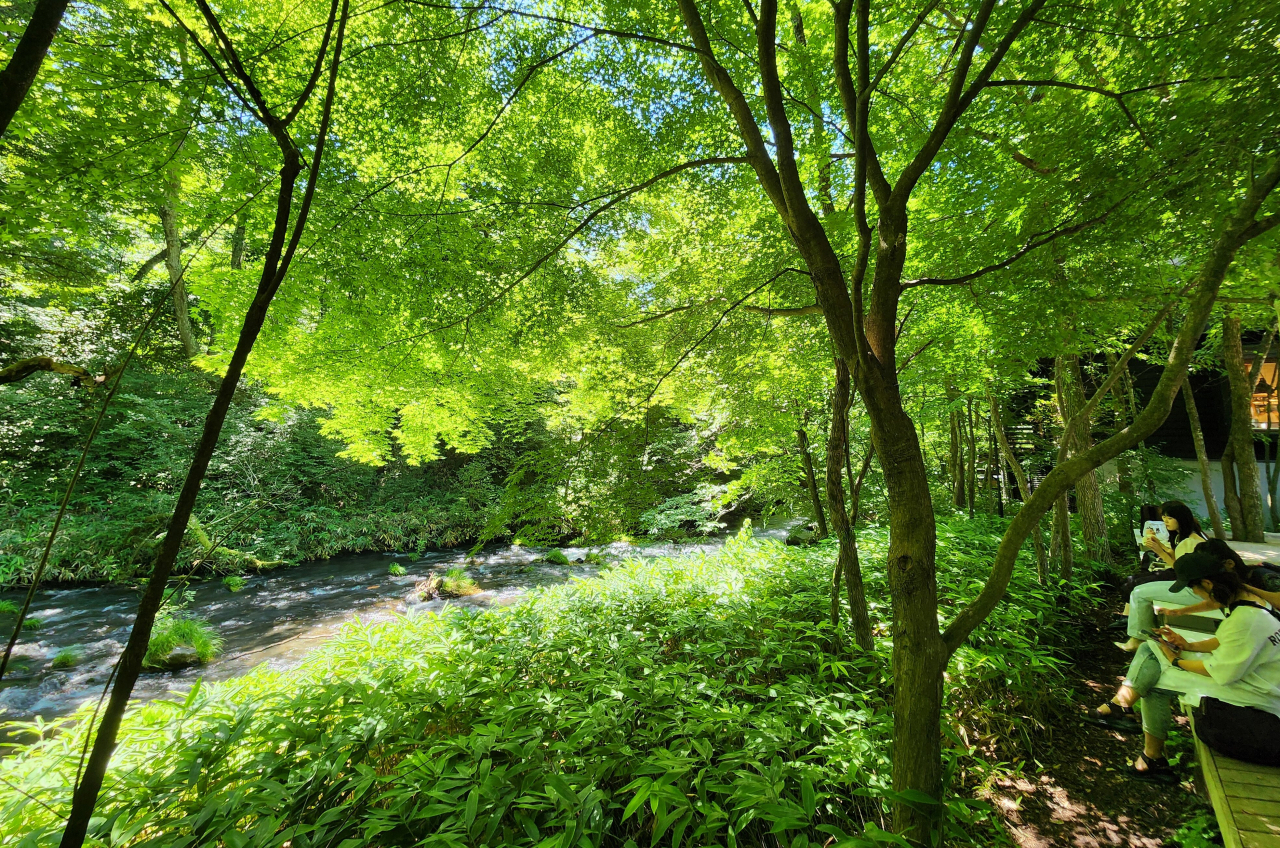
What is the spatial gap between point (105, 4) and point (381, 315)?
285cm

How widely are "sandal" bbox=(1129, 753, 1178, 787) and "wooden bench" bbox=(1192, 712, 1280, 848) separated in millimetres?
683

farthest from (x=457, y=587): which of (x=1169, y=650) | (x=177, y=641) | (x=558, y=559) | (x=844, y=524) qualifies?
(x=1169, y=650)

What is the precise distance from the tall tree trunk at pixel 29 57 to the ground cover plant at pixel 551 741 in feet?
5.38

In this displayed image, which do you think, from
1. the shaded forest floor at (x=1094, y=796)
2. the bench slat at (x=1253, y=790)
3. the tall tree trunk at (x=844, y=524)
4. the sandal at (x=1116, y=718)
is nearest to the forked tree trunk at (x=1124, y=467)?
the sandal at (x=1116, y=718)

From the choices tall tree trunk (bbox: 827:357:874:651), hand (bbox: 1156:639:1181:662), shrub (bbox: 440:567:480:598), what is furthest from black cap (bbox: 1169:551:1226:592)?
shrub (bbox: 440:567:480:598)

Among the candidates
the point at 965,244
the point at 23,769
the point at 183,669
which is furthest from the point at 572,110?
the point at 183,669

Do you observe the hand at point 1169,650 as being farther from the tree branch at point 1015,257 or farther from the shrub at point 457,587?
the shrub at point 457,587

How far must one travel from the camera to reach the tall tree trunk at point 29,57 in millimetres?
1012

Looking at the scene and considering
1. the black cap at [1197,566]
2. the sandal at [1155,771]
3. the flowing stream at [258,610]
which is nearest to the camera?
the black cap at [1197,566]

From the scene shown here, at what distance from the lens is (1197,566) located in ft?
9.80

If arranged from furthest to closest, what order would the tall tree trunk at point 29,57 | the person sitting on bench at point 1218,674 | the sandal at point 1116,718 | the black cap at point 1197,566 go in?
the sandal at point 1116,718 < the black cap at point 1197,566 < the person sitting on bench at point 1218,674 < the tall tree trunk at point 29,57

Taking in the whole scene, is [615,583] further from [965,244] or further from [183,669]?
[183,669]

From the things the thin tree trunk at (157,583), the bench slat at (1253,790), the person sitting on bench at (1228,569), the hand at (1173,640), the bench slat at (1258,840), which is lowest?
the bench slat at (1258,840)

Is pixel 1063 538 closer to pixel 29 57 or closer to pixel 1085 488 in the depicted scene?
pixel 1085 488
